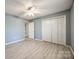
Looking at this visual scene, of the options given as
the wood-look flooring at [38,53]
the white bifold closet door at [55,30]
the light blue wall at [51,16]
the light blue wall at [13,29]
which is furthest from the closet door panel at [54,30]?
the light blue wall at [13,29]

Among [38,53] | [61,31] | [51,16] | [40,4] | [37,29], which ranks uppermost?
[40,4]

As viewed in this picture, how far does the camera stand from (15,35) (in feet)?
19.0

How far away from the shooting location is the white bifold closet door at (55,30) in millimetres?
4523

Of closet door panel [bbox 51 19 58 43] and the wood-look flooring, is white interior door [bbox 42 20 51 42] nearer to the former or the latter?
closet door panel [bbox 51 19 58 43]

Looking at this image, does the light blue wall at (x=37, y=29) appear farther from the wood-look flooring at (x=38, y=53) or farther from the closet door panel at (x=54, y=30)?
the wood-look flooring at (x=38, y=53)

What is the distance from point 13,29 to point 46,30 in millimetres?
2955

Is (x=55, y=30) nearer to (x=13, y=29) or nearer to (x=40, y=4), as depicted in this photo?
(x=40, y=4)

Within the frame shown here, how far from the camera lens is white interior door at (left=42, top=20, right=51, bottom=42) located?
546 centimetres

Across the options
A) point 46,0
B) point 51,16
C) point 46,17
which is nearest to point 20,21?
point 46,17

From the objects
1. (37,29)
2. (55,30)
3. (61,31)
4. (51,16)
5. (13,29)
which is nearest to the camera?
(61,31)

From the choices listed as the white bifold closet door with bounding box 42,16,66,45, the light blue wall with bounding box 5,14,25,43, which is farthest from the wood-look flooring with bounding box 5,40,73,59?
the light blue wall with bounding box 5,14,25,43

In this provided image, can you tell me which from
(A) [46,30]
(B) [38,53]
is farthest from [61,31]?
(B) [38,53]

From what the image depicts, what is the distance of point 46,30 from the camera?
224 inches
